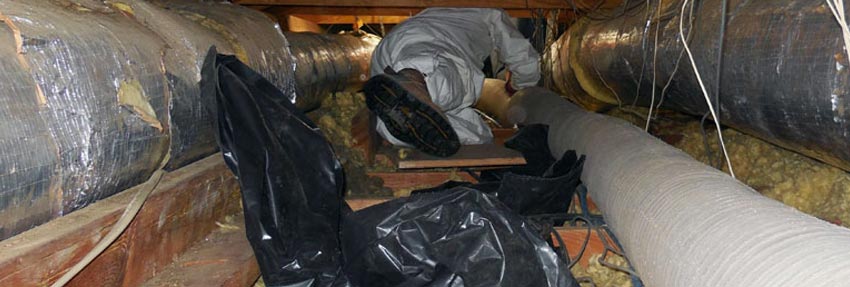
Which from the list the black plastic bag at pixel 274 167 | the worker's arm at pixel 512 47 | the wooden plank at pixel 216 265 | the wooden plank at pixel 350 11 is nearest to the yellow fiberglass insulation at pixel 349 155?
the wooden plank at pixel 216 265

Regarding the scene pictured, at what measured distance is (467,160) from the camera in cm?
220

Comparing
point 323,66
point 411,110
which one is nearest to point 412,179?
point 411,110

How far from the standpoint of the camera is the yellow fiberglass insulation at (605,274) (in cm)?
144

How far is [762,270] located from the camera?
2.29ft

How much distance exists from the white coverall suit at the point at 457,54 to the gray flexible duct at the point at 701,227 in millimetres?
936

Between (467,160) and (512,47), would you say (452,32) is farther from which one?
(467,160)

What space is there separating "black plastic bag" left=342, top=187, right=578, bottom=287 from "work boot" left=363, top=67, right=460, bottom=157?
85 cm

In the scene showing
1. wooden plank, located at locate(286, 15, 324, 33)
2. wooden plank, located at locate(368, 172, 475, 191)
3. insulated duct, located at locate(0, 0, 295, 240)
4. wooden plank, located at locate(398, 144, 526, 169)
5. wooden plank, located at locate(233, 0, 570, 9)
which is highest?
insulated duct, located at locate(0, 0, 295, 240)

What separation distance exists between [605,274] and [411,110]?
2.81ft

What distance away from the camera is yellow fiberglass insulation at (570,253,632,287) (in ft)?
4.73

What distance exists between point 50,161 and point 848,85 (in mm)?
1128

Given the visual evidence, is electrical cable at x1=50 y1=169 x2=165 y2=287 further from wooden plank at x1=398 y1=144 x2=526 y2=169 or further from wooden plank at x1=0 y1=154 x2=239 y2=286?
wooden plank at x1=398 y1=144 x2=526 y2=169

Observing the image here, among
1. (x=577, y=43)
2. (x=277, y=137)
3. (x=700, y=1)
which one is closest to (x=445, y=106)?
(x=577, y=43)

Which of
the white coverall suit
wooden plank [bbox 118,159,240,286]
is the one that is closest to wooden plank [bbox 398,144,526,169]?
the white coverall suit
